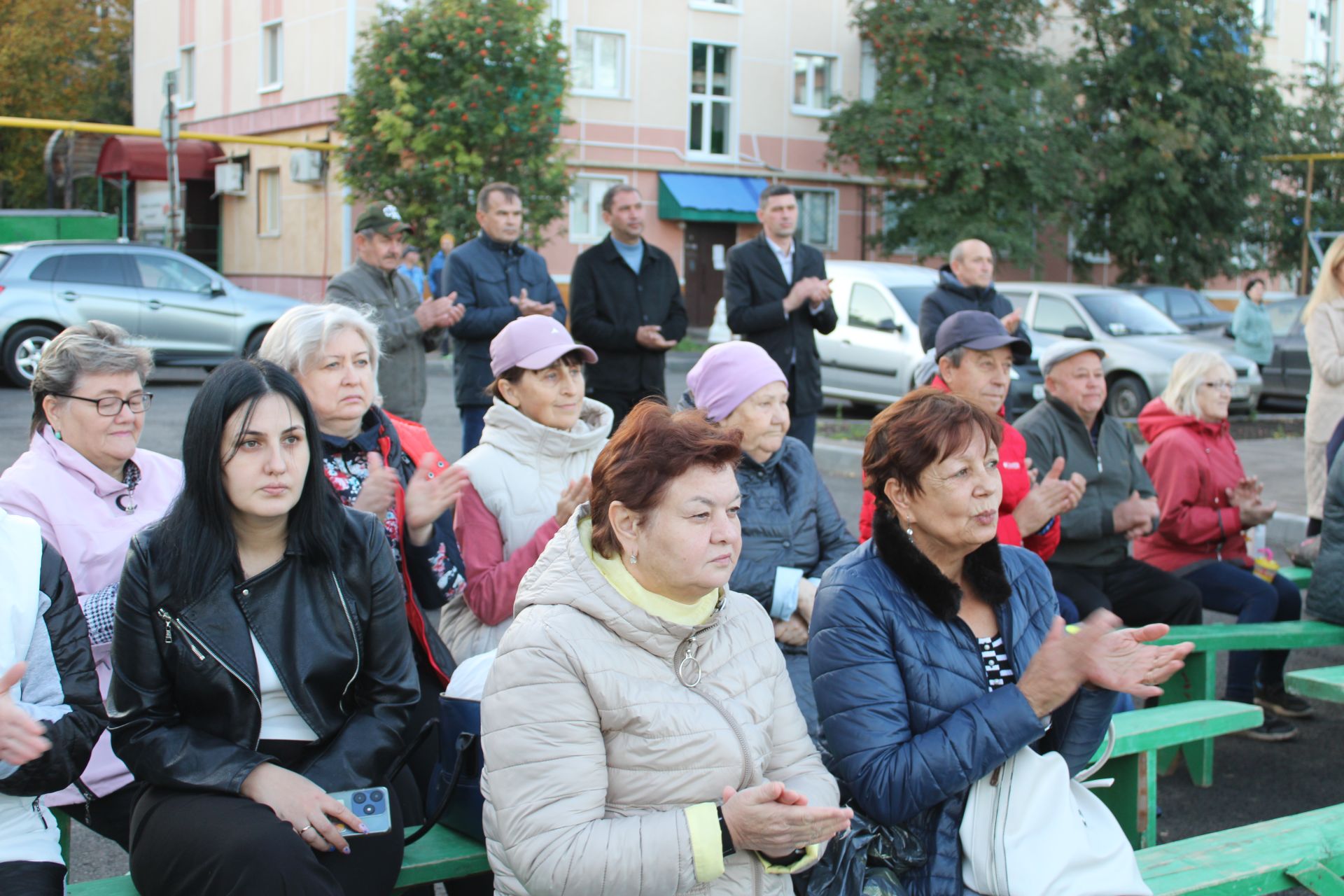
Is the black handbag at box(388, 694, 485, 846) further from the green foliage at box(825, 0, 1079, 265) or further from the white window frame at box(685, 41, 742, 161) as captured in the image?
the white window frame at box(685, 41, 742, 161)

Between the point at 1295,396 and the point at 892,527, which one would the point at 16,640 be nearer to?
the point at 892,527

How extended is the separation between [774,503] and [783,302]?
3303mm

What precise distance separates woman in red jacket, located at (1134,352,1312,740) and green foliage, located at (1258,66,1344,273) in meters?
25.5

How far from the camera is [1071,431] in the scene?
223 inches

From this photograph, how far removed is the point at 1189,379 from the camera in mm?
6160

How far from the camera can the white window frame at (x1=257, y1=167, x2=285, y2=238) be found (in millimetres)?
29516

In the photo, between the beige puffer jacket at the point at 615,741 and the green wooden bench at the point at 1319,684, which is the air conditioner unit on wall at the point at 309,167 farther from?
the beige puffer jacket at the point at 615,741

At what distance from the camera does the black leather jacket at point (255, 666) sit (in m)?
2.88

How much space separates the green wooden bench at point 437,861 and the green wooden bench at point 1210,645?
3035mm

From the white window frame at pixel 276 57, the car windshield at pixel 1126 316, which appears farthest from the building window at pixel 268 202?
the car windshield at pixel 1126 316

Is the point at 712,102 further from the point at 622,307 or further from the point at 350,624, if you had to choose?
the point at 350,624

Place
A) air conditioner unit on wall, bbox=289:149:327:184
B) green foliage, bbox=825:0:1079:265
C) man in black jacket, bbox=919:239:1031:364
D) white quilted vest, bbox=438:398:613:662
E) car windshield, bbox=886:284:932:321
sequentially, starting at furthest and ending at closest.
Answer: air conditioner unit on wall, bbox=289:149:327:184 → green foliage, bbox=825:0:1079:265 → car windshield, bbox=886:284:932:321 → man in black jacket, bbox=919:239:1031:364 → white quilted vest, bbox=438:398:613:662

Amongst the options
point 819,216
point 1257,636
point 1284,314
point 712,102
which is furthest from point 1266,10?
point 1257,636

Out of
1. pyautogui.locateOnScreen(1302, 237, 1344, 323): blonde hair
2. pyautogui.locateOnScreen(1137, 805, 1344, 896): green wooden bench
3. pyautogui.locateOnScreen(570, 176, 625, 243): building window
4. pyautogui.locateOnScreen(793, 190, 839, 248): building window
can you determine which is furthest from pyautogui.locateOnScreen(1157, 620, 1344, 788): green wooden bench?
pyautogui.locateOnScreen(793, 190, 839, 248): building window
